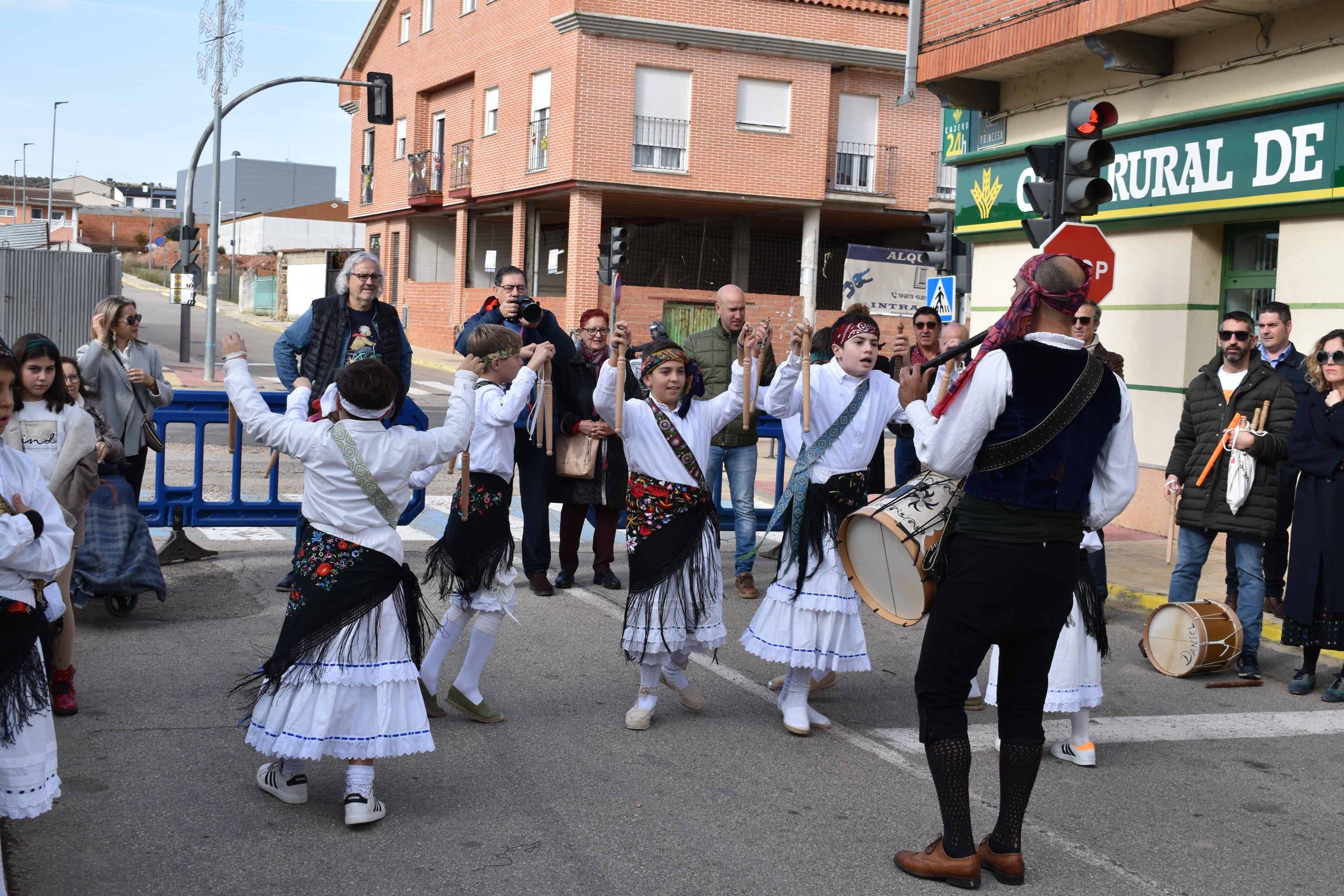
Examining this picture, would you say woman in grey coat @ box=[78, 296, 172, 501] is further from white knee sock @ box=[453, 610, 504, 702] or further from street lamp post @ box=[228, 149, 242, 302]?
street lamp post @ box=[228, 149, 242, 302]

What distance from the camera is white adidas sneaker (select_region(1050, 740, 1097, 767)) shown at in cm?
555

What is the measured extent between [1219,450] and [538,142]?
25.5m

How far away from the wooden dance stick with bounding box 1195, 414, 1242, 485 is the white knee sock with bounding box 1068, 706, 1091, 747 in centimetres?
241

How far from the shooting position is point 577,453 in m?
8.49

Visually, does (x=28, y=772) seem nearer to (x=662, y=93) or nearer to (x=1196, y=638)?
(x=1196, y=638)

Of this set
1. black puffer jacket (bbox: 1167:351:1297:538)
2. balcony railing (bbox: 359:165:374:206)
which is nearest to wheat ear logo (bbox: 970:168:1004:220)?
black puffer jacket (bbox: 1167:351:1297:538)

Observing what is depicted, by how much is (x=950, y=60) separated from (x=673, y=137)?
17163mm

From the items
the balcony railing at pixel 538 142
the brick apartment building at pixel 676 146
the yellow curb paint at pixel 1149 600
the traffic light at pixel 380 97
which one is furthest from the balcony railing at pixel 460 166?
the yellow curb paint at pixel 1149 600

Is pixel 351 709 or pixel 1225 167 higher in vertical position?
pixel 1225 167

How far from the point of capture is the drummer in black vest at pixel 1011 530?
409 cm

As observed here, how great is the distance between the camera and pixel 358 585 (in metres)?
4.55

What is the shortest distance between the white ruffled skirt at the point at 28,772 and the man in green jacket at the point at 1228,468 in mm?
6058

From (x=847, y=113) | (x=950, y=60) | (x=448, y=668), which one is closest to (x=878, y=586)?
(x=448, y=668)

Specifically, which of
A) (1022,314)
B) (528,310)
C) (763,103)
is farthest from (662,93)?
(1022,314)
